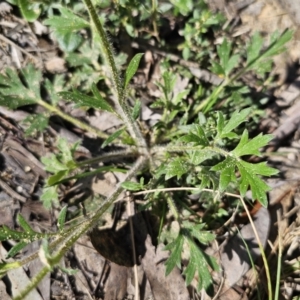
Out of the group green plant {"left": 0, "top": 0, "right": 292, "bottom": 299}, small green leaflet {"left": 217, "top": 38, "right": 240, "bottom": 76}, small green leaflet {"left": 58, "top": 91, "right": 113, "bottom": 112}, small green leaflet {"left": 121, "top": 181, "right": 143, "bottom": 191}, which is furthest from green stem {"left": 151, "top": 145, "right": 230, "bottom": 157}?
small green leaflet {"left": 217, "top": 38, "right": 240, "bottom": 76}

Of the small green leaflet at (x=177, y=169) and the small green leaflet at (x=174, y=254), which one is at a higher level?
the small green leaflet at (x=177, y=169)

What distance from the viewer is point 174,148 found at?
3236mm

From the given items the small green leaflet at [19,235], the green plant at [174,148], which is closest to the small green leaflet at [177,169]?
the green plant at [174,148]

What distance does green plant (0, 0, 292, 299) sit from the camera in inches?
107

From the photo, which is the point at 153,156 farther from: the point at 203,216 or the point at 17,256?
the point at 17,256

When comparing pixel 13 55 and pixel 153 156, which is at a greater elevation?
pixel 13 55

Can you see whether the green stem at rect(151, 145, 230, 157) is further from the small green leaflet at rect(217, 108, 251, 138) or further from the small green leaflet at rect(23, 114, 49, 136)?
the small green leaflet at rect(23, 114, 49, 136)

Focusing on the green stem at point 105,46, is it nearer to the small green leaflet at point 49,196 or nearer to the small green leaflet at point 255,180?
the small green leaflet at point 255,180

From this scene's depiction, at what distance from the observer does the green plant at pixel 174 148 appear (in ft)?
8.91

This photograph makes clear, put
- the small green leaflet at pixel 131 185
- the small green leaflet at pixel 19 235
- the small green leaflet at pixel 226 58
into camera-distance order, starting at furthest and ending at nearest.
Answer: the small green leaflet at pixel 226 58, the small green leaflet at pixel 131 185, the small green leaflet at pixel 19 235

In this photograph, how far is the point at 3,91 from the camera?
11.7ft

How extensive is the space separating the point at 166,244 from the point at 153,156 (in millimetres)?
690

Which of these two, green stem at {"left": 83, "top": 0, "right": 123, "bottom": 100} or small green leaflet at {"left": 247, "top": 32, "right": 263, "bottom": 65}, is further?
small green leaflet at {"left": 247, "top": 32, "right": 263, "bottom": 65}

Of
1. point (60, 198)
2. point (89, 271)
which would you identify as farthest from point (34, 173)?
point (89, 271)
